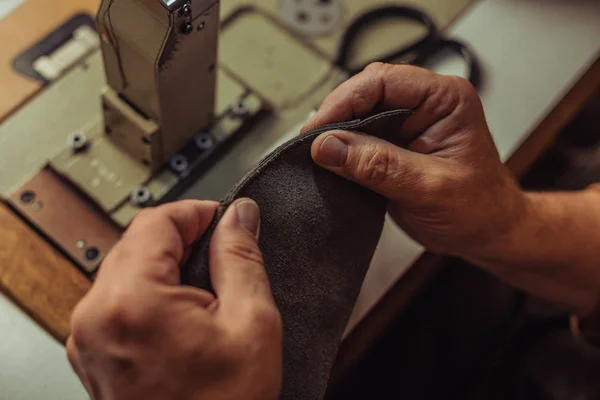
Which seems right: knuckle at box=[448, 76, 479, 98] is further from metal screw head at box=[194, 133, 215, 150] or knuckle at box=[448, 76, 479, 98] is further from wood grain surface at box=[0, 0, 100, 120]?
wood grain surface at box=[0, 0, 100, 120]

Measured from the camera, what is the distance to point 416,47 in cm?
90

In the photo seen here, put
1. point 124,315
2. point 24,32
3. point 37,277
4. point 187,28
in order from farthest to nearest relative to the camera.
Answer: point 24,32
point 37,277
point 187,28
point 124,315

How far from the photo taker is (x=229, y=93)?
85cm

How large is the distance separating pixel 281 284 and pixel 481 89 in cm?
43

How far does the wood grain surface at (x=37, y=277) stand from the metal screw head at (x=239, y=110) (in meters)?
0.26

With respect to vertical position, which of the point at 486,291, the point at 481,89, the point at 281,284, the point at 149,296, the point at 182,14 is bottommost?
the point at 486,291

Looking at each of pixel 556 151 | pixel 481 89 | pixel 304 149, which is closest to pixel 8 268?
pixel 304 149

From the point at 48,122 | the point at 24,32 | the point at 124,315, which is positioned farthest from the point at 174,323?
the point at 24,32

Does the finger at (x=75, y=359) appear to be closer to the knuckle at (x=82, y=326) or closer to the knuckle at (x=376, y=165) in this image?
the knuckle at (x=82, y=326)

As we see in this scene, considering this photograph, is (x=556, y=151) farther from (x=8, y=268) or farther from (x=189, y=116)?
(x=8, y=268)

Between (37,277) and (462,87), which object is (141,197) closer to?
(37,277)

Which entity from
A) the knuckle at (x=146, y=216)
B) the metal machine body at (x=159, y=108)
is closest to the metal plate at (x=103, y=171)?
the metal machine body at (x=159, y=108)

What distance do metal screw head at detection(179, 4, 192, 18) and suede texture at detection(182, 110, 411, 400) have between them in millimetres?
140

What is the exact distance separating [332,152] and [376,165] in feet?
0.15
